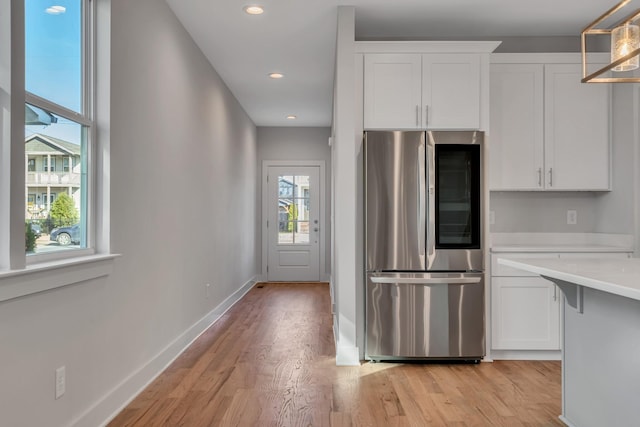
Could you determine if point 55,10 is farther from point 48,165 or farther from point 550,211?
point 550,211

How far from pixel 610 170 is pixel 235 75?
12.2 feet

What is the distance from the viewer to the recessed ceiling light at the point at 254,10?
353 centimetres

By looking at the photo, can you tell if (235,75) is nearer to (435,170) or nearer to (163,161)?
(163,161)

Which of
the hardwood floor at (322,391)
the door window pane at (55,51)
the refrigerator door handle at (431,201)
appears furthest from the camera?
the refrigerator door handle at (431,201)

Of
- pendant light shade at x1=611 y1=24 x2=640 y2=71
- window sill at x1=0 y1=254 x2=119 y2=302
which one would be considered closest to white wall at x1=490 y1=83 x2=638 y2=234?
pendant light shade at x1=611 y1=24 x2=640 y2=71

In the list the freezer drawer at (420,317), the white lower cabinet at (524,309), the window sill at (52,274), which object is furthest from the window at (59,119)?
the white lower cabinet at (524,309)

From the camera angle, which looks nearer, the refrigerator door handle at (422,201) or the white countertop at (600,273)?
the white countertop at (600,273)

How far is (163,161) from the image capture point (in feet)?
11.3

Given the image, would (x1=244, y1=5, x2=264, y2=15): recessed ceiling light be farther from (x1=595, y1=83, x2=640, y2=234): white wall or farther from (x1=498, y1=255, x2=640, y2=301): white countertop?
(x1=595, y1=83, x2=640, y2=234): white wall

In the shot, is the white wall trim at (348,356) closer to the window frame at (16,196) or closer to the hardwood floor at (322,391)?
the hardwood floor at (322,391)

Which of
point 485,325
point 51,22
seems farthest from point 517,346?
point 51,22

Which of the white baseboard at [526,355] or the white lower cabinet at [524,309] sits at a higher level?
the white lower cabinet at [524,309]

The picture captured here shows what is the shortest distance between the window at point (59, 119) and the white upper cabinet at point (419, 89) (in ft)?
6.43

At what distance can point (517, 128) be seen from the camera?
3842 mm
